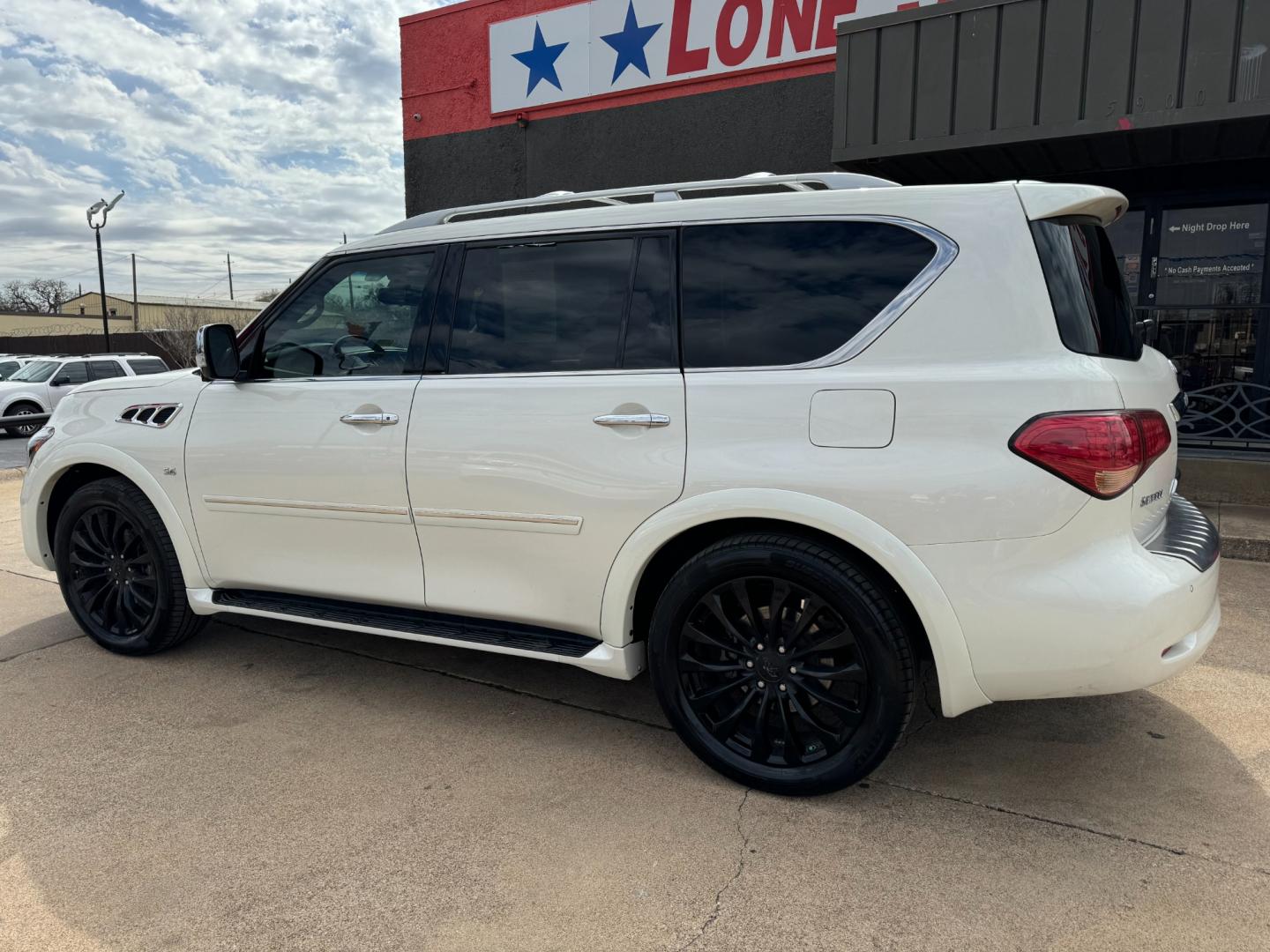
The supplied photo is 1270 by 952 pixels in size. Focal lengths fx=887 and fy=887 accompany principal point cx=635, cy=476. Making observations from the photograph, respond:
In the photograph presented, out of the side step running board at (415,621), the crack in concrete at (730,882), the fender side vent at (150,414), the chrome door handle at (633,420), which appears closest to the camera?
the crack in concrete at (730,882)

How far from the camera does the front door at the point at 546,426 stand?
9.53 ft

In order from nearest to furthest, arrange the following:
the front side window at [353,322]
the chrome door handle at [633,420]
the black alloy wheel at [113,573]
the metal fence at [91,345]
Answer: the chrome door handle at [633,420]
the front side window at [353,322]
the black alloy wheel at [113,573]
the metal fence at [91,345]

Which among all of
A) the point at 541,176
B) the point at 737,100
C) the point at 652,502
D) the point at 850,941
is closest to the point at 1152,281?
the point at 737,100

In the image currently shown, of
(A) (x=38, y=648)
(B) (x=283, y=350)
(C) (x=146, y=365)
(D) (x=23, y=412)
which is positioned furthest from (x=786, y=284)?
(D) (x=23, y=412)

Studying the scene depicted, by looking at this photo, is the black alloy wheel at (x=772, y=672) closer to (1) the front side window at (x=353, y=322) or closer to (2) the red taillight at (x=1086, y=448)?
(2) the red taillight at (x=1086, y=448)

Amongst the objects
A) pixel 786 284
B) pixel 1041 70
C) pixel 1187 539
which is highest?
pixel 1041 70

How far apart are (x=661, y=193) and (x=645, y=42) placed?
7.42m

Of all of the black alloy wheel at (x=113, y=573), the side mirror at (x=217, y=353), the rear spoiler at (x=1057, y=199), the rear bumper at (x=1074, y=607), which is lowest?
the black alloy wheel at (x=113, y=573)

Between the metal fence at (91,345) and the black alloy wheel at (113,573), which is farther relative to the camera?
the metal fence at (91,345)

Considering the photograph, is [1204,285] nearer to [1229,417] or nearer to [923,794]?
[1229,417]

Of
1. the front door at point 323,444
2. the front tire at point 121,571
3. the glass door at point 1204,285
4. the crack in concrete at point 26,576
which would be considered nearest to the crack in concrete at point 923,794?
the front door at point 323,444

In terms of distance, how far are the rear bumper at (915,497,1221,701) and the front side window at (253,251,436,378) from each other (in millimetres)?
2109

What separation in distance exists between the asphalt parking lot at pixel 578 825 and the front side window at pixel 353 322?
137 cm

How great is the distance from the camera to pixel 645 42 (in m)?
9.59
